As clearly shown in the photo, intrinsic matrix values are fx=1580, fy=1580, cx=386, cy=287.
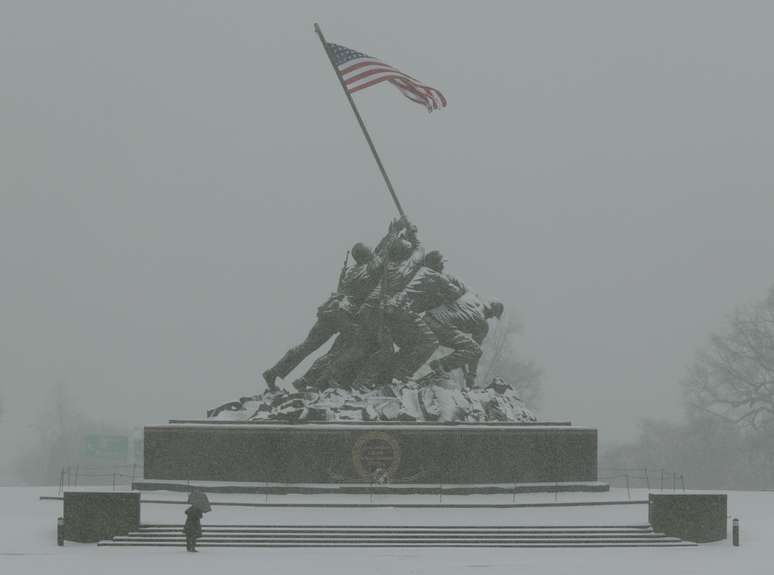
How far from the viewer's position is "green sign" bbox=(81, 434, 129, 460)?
48.9 metres

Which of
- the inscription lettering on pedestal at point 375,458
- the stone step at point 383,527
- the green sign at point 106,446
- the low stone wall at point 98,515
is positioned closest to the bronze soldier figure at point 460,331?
the inscription lettering on pedestal at point 375,458

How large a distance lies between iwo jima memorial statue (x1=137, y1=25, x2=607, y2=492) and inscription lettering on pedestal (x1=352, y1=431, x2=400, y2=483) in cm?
2

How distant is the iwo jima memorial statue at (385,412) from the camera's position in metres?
26.3

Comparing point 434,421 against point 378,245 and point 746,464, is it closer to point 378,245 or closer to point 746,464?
point 378,245

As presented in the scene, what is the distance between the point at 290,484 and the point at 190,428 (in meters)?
2.11

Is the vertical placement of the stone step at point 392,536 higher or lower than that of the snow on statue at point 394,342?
lower

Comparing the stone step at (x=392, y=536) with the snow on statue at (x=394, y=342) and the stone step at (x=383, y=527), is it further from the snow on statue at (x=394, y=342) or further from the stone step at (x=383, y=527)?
the snow on statue at (x=394, y=342)

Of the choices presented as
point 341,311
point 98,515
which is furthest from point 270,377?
point 98,515

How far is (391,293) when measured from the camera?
96.3 feet

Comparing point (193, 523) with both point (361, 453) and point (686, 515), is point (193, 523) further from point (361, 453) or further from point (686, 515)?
point (686, 515)
